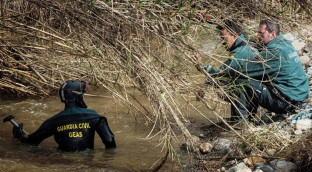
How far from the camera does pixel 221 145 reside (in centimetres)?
529

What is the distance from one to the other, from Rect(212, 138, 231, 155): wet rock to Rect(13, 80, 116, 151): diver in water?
1108 mm

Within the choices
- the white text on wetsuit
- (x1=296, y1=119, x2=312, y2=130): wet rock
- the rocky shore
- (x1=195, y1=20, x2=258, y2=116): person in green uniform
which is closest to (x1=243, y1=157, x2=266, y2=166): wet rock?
the rocky shore

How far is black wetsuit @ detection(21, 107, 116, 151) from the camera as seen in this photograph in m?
5.03

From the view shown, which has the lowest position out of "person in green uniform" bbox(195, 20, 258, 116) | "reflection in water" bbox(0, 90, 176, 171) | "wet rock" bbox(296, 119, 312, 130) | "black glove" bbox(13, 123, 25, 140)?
"reflection in water" bbox(0, 90, 176, 171)

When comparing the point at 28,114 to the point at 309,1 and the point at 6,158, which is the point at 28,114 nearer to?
the point at 6,158

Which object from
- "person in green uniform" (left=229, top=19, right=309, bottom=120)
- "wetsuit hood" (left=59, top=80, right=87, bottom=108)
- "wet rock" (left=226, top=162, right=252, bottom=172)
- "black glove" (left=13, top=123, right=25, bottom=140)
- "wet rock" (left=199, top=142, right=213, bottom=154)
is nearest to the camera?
"wet rock" (left=226, top=162, right=252, bottom=172)

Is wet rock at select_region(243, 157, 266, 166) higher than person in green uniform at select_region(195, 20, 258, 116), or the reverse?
person in green uniform at select_region(195, 20, 258, 116)

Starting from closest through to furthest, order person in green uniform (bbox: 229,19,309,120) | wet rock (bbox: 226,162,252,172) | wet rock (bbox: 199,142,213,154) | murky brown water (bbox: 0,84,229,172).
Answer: wet rock (bbox: 226,162,252,172) < murky brown water (bbox: 0,84,229,172) < wet rock (bbox: 199,142,213,154) < person in green uniform (bbox: 229,19,309,120)

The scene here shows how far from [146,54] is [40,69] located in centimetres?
284

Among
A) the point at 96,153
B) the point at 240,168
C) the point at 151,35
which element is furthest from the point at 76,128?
the point at 240,168

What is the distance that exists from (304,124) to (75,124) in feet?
7.99

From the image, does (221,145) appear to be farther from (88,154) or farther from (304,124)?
(88,154)

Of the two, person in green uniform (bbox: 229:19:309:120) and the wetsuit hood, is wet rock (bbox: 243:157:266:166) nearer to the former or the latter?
person in green uniform (bbox: 229:19:309:120)

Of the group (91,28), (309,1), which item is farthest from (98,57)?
(309,1)
